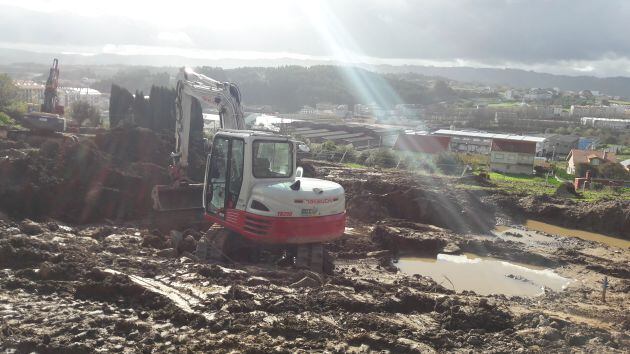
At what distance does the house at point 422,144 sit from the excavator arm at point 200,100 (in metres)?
28.3

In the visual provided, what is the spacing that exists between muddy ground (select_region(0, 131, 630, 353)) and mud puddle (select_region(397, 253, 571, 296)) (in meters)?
0.45

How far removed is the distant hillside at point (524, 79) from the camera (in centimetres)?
17562

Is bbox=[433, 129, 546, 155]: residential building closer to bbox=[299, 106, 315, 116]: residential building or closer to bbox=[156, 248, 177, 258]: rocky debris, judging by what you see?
bbox=[299, 106, 315, 116]: residential building

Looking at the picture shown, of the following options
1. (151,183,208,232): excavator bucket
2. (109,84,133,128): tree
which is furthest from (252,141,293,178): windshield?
(109,84,133,128): tree

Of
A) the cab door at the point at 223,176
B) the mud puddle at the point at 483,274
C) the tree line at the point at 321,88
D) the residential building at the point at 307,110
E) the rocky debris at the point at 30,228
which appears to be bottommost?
the mud puddle at the point at 483,274

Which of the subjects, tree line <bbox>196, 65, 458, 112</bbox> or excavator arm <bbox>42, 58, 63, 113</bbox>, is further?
tree line <bbox>196, 65, 458, 112</bbox>

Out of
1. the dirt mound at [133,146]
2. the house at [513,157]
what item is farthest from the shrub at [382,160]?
the dirt mound at [133,146]

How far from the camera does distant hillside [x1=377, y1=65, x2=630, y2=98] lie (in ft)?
576

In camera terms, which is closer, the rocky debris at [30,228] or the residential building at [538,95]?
the rocky debris at [30,228]

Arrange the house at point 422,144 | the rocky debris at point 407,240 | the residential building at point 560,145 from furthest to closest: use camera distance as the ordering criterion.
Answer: the residential building at point 560,145 < the house at point 422,144 < the rocky debris at point 407,240

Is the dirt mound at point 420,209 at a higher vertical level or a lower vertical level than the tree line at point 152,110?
lower

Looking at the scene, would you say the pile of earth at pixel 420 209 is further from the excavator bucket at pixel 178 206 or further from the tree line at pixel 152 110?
the tree line at pixel 152 110

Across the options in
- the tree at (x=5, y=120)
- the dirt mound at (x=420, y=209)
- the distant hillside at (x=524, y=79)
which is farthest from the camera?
the distant hillside at (x=524, y=79)

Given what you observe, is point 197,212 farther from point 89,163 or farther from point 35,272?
point 35,272
